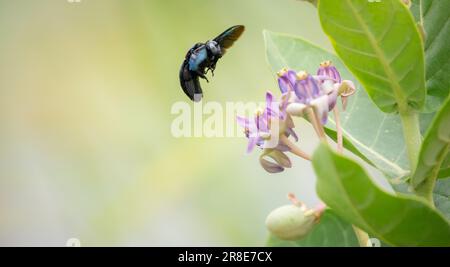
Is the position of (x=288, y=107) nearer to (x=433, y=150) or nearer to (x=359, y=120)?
(x=433, y=150)

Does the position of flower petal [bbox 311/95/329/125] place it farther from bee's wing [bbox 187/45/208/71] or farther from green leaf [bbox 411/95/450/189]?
bee's wing [bbox 187/45/208/71]

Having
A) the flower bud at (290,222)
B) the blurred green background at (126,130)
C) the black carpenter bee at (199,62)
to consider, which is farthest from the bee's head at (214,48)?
the blurred green background at (126,130)

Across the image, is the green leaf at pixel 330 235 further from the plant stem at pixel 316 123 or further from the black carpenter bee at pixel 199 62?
the black carpenter bee at pixel 199 62

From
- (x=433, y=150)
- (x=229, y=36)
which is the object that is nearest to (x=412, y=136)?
(x=433, y=150)

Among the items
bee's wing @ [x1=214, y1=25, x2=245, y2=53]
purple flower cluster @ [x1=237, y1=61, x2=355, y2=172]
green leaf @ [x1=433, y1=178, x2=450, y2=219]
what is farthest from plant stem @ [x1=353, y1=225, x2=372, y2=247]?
bee's wing @ [x1=214, y1=25, x2=245, y2=53]

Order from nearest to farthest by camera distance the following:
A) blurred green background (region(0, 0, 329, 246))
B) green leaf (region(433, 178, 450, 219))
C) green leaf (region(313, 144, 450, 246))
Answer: green leaf (region(313, 144, 450, 246))
green leaf (region(433, 178, 450, 219))
blurred green background (region(0, 0, 329, 246))

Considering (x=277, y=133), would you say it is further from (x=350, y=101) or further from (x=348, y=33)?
(x=350, y=101)
